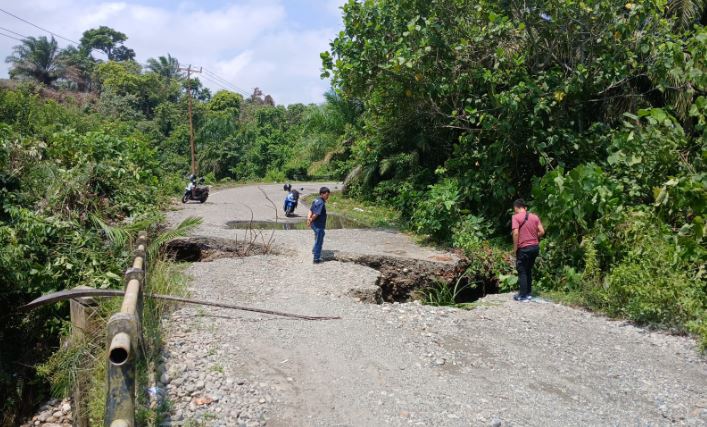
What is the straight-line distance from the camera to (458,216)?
1168 cm

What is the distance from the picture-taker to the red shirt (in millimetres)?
A: 7703

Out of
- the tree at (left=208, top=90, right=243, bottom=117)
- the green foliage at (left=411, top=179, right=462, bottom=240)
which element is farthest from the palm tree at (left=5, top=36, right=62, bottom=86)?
the green foliage at (left=411, top=179, right=462, bottom=240)

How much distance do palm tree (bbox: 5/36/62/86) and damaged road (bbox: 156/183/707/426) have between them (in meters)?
44.3

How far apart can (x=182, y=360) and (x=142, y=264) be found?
1406 mm

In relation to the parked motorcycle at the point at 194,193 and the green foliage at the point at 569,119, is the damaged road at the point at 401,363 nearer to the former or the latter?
the green foliage at the point at 569,119

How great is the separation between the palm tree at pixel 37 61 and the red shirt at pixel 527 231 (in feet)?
154

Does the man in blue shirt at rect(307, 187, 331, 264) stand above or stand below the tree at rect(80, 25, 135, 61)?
below

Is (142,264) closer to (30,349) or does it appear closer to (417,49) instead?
(30,349)

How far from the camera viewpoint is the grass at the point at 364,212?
15.3 meters

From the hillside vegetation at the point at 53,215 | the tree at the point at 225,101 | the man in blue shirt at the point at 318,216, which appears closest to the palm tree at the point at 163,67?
the tree at the point at 225,101

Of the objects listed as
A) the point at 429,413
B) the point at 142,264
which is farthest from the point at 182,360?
the point at 429,413

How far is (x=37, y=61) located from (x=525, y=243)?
1916 inches

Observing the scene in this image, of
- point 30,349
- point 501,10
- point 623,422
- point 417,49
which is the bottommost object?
point 30,349

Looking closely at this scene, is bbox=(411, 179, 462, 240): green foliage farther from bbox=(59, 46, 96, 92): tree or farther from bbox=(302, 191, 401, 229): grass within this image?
bbox=(59, 46, 96, 92): tree
